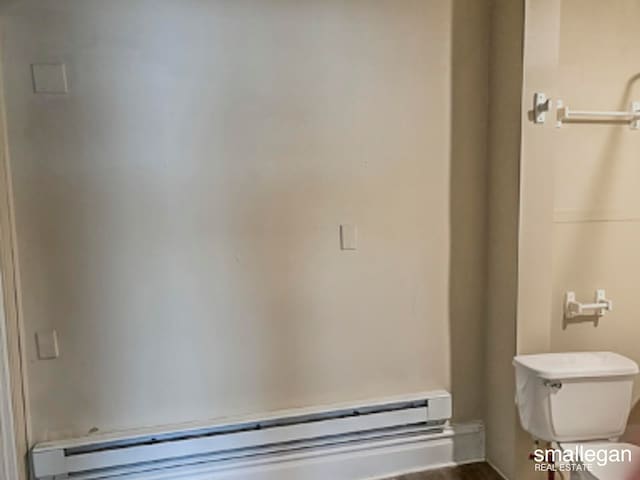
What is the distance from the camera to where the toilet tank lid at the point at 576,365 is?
183 centimetres

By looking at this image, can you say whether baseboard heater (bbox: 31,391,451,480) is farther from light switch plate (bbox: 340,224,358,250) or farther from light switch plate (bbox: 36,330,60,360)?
light switch plate (bbox: 340,224,358,250)

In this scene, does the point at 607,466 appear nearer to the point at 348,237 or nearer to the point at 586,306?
the point at 586,306

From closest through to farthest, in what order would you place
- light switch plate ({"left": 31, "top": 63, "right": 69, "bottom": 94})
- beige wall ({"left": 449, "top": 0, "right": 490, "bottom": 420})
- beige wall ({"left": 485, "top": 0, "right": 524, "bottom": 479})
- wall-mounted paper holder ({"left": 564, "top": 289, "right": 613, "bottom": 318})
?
1. light switch plate ({"left": 31, "top": 63, "right": 69, "bottom": 94})
2. beige wall ({"left": 485, "top": 0, "right": 524, "bottom": 479})
3. beige wall ({"left": 449, "top": 0, "right": 490, "bottom": 420})
4. wall-mounted paper holder ({"left": 564, "top": 289, "right": 613, "bottom": 318})

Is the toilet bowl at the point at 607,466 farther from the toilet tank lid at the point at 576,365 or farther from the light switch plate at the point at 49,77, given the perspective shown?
the light switch plate at the point at 49,77

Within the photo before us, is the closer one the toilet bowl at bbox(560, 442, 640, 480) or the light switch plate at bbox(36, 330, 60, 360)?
the toilet bowl at bbox(560, 442, 640, 480)

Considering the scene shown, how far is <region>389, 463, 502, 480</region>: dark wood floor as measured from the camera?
7.27 feet

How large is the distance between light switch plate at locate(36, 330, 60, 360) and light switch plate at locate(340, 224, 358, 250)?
1.30 meters

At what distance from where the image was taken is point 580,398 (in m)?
1.85

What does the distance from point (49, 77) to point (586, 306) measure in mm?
2661

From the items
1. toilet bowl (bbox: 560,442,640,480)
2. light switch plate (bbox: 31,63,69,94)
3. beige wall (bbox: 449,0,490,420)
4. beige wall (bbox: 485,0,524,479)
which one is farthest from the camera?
beige wall (bbox: 449,0,490,420)

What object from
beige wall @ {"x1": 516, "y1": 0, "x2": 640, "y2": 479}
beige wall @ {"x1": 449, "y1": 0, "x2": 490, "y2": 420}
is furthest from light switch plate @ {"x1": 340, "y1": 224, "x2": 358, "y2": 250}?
beige wall @ {"x1": 516, "y1": 0, "x2": 640, "y2": 479}

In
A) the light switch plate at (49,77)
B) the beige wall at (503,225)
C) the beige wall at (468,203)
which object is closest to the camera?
the light switch plate at (49,77)

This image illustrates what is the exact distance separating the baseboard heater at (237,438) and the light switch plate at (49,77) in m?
1.45

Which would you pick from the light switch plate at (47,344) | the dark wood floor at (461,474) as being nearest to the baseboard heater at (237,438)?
the dark wood floor at (461,474)
